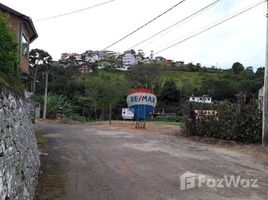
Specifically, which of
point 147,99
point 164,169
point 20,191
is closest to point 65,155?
point 164,169

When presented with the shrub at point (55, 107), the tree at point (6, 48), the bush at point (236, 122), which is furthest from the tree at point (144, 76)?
the tree at point (6, 48)

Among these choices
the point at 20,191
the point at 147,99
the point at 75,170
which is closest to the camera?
the point at 20,191

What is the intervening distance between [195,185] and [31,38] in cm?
2613

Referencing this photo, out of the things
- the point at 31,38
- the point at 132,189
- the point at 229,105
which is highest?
the point at 31,38

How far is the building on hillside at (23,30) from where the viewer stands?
29336 millimetres

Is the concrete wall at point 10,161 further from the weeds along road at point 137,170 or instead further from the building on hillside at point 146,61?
the building on hillside at point 146,61

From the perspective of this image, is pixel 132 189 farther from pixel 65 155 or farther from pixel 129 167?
pixel 65 155

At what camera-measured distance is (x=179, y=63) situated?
360ft

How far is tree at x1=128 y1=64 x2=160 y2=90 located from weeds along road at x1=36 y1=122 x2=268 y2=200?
1915 inches

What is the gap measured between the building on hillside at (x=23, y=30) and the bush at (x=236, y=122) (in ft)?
36.0

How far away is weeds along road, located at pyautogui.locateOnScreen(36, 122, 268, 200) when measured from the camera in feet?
37.3

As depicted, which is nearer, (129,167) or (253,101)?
(129,167)

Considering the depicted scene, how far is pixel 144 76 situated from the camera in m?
71.3

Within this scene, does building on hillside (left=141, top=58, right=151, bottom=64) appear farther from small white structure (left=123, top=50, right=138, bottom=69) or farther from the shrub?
the shrub
